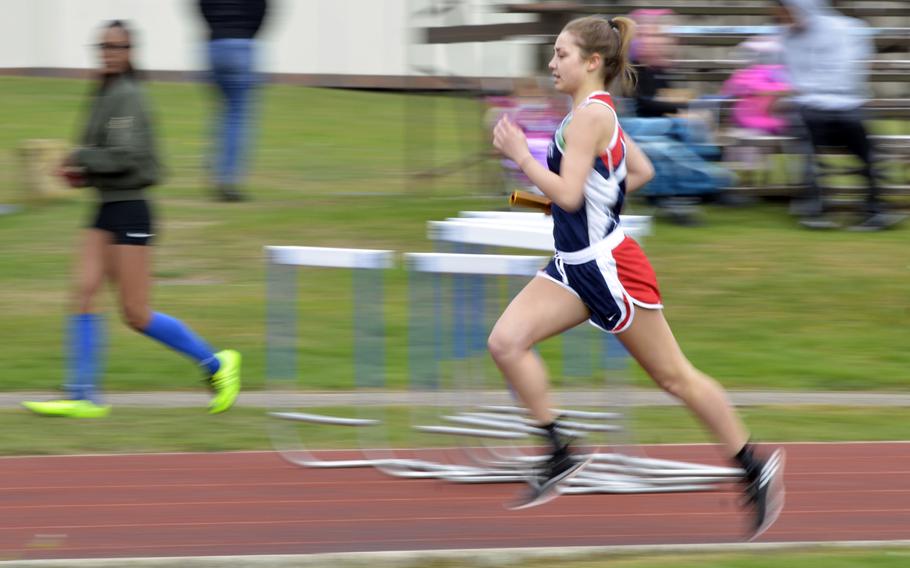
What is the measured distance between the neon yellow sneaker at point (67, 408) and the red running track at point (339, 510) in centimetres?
76

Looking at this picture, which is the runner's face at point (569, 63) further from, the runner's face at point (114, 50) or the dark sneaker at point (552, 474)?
the runner's face at point (114, 50)

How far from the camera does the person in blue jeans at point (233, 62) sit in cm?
1230

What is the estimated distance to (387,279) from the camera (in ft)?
34.9

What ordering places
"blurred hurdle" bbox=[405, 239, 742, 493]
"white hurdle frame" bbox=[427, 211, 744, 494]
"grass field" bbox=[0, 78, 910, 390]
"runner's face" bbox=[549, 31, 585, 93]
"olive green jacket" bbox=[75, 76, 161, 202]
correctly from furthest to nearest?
"grass field" bbox=[0, 78, 910, 390] → "olive green jacket" bbox=[75, 76, 161, 202] → "white hurdle frame" bbox=[427, 211, 744, 494] → "blurred hurdle" bbox=[405, 239, 742, 493] → "runner's face" bbox=[549, 31, 585, 93]

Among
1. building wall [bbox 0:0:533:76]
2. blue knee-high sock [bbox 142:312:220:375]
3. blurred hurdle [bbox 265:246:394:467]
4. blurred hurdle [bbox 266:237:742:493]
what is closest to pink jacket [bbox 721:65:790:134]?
blurred hurdle [bbox 265:246:394:467]

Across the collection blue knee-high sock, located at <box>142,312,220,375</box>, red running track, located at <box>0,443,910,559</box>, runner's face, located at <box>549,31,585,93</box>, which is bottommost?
red running track, located at <box>0,443,910,559</box>

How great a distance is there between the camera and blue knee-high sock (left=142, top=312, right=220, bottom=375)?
7543mm

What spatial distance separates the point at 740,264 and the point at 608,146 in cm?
577

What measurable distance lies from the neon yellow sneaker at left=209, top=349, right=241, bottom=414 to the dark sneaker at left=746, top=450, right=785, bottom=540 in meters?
3.14

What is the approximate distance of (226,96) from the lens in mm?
12438

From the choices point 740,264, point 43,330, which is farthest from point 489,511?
point 740,264

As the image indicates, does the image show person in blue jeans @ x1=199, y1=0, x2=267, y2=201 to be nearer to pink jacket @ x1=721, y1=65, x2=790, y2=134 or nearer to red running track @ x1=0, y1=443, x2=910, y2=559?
pink jacket @ x1=721, y1=65, x2=790, y2=134

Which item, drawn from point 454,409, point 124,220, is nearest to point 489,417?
point 454,409

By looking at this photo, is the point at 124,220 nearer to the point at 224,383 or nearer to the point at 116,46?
the point at 116,46
